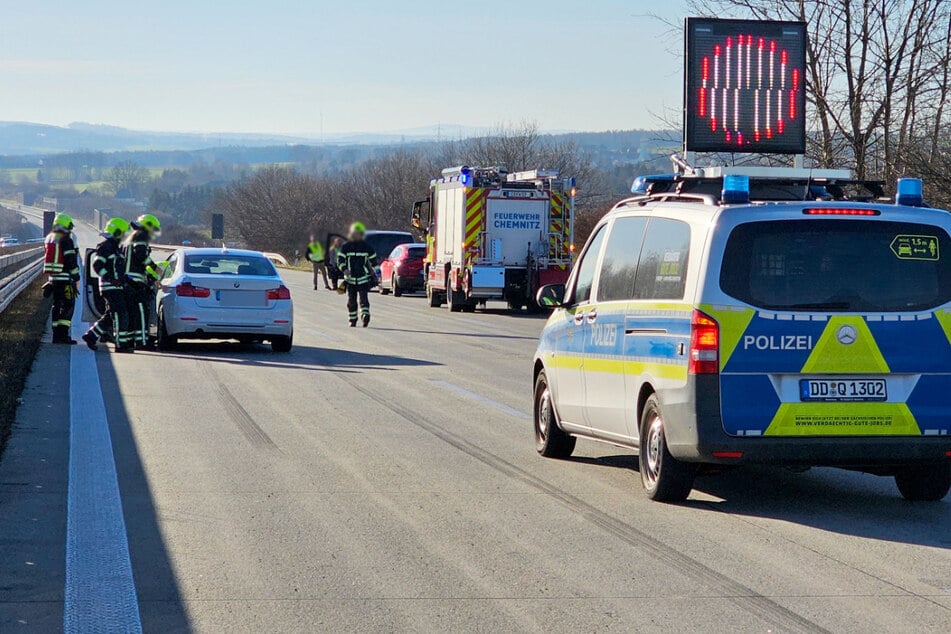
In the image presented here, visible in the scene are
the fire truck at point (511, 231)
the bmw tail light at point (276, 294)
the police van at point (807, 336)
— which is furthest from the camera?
the fire truck at point (511, 231)

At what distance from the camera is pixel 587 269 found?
10.2m

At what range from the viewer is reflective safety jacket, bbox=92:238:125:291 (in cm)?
1939

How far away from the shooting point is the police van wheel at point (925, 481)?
8.64m

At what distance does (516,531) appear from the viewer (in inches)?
306

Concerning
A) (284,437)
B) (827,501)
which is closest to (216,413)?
(284,437)

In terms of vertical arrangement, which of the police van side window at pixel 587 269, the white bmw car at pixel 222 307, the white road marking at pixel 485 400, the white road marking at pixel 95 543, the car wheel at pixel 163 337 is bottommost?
the white road marking at pixel 485 400

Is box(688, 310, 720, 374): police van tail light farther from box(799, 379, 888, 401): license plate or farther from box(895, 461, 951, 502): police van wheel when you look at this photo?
box(895, 461, 951, 502): police van wheel

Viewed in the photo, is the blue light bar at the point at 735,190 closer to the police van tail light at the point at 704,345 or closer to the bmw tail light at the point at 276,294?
the police van tail light at the point at 704,345

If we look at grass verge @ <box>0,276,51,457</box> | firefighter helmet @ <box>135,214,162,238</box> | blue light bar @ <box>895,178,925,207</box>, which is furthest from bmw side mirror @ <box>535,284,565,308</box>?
firefighter helmet @ <box>135,214,162,238</box>

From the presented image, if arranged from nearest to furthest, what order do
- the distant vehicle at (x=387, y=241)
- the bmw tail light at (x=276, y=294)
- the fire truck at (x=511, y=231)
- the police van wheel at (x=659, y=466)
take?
1. the police van wheel at (x=659, y=466)
2. the bmw tail light at (x=276, y=294)
3. the fire truck at (x=511, y=231)
4. the distant vehicle at (x=387, y=241)

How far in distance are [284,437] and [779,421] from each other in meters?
4.88

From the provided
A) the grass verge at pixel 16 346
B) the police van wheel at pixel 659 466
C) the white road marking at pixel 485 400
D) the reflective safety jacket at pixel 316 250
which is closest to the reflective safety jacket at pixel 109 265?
the grass verge at pixel 16 346

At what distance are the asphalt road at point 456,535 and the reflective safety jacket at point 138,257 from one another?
615cm

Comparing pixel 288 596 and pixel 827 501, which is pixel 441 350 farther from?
pixel 288 596
